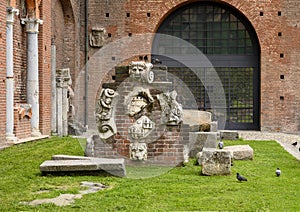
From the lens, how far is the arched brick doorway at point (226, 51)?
19.1 metres

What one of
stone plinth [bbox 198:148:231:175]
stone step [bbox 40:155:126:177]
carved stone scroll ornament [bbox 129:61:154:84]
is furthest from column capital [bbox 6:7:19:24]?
stone plinth [bbox 198:148:231:175]

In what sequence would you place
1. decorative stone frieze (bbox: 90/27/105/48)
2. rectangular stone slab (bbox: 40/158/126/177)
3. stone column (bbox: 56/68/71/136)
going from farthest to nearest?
1. decorative stone frieze (bbox: 90/27/105/48)
2. stone column (bbox: 56/68/71/136)
3. rectangular stone slab (bbox: 40/158/126/177)

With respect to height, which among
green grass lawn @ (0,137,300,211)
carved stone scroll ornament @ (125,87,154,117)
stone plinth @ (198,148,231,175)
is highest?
carved stone scroll ornament @ (125,87,154,117)

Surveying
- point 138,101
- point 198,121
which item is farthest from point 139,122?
point 198,121

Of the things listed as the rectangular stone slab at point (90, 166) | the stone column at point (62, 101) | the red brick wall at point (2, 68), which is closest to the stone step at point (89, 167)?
the rectangular stone slab at point (90, 166)

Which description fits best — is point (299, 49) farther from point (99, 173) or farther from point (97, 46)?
point (99, 173)

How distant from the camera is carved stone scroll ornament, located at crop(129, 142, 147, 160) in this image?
340 inches

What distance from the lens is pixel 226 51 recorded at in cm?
1927

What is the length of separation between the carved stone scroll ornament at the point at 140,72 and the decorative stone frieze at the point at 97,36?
10820mm

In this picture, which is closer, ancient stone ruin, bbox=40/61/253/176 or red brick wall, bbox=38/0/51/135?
A: ancient stone ruin, bbox=40/61/253/176

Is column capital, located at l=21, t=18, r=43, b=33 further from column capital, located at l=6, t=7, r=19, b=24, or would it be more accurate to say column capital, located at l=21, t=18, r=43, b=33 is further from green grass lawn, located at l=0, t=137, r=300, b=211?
green grass lawn, located at l=0, t=137, r=300, b=211

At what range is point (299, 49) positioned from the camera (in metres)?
18.4

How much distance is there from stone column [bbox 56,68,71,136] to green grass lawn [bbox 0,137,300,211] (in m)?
5.92

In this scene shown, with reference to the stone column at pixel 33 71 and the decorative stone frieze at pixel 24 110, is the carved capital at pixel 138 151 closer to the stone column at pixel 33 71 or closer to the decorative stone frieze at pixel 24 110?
the decorative stone frieze at pixel 24 110
